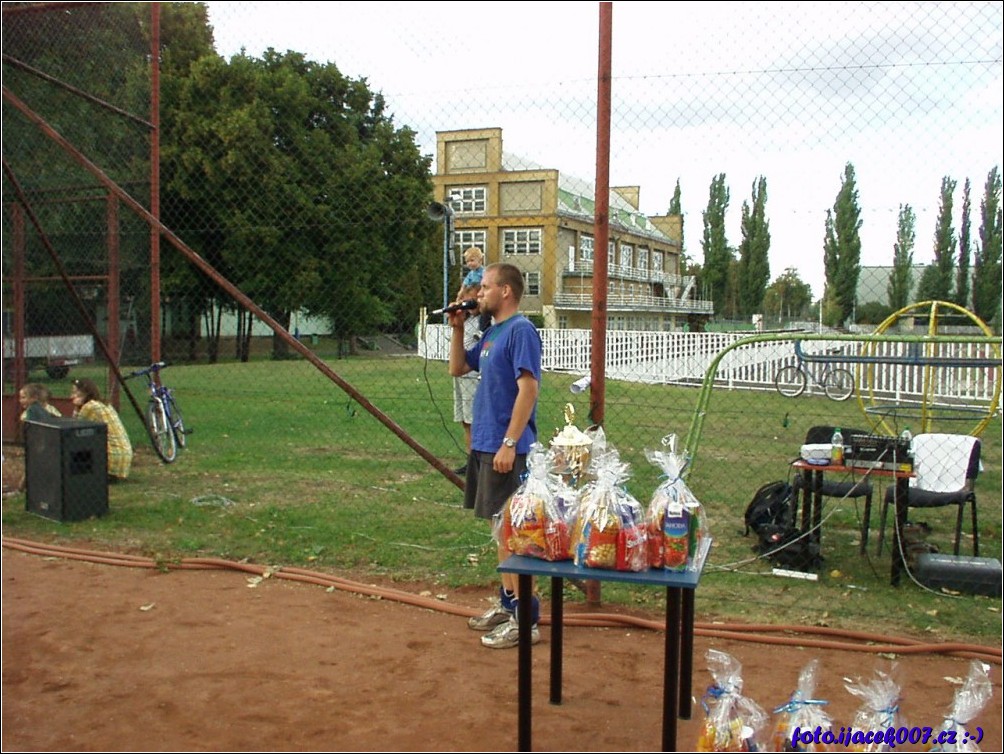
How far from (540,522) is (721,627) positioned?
5.86 ft

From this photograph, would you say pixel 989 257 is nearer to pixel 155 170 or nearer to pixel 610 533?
Answer: pixel 610 533

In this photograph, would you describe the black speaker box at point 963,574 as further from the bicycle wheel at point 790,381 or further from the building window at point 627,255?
the bicycle wheel at point 790,381

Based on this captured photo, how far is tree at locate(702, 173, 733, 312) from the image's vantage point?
16.1ft

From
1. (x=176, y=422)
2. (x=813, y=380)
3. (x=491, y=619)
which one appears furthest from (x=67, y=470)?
(x=813, y=380)

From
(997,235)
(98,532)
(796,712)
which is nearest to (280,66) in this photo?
(98,532)

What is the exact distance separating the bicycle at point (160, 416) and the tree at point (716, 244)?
18.9ft

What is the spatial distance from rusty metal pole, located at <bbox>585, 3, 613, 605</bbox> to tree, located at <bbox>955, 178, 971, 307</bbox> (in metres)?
1.87

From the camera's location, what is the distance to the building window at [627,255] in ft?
16.8

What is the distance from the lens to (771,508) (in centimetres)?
594

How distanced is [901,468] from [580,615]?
2207 millimetres

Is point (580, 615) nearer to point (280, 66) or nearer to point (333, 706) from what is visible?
point (333, 706)

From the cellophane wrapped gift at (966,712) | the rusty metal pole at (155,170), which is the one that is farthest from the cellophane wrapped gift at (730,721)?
the rusty metal pole at (155,170)

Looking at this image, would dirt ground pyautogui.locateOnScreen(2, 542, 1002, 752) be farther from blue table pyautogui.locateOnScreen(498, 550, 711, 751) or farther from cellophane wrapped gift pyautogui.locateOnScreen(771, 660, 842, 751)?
cellophane wrapped gift pyautogui.locateOnScreen(771, 660, 842, 751)

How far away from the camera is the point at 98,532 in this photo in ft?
20.8
